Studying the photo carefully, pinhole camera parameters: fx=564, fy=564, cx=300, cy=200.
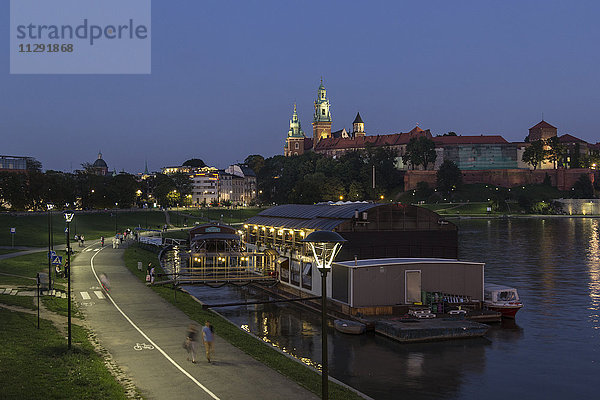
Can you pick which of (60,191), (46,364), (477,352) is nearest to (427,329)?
(477,352)

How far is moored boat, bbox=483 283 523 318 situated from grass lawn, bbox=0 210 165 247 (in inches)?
2569

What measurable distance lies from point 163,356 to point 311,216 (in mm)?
32060

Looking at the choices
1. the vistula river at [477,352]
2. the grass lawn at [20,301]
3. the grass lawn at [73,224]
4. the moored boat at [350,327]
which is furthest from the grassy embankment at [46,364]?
the grass lawn at [73,224]

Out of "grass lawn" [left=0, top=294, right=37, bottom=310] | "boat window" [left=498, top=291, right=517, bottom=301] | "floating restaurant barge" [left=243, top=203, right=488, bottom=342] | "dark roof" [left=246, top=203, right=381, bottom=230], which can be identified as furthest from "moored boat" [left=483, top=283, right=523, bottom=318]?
"grass lawn" [left=0, top=294, right=37, bottom=310]

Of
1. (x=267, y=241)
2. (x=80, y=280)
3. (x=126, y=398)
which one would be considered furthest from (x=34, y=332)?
(x=267, y=241)

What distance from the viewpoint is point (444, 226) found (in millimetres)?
51969

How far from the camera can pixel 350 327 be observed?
42.0 m

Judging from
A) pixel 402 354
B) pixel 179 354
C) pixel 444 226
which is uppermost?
pixel 444 226

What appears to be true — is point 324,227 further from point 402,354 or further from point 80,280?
point 80,280

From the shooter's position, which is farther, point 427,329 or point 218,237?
point 218,237

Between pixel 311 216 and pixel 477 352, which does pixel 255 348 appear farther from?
pixel 311 216

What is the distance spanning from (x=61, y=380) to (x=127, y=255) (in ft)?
174

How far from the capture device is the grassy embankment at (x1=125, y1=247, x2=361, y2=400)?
26484 millimetres

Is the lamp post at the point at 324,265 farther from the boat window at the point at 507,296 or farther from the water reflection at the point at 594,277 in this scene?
the water reflection at the point at 594,277
